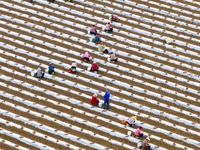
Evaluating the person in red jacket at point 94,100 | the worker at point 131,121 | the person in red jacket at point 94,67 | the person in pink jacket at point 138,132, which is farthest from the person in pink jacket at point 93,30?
the person in pink jacket at point 138,132

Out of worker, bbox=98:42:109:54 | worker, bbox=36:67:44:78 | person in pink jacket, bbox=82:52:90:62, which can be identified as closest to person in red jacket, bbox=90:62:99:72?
person in pink jacket, bbox=82:52:90:62

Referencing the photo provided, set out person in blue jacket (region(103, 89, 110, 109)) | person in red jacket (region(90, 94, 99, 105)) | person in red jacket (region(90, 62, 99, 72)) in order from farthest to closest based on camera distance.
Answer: person in red jacket (region(90, 62, 99, 72))
person in red jacket (region(90, 94, 99, 105))
person in blue jacket (region(103, 89, 110, 109))

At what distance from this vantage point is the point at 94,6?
130 ft

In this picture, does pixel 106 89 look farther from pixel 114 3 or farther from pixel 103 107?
pixel 114 3

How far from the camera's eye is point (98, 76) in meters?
33.8

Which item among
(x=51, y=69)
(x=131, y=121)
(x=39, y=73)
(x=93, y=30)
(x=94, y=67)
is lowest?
(x=131, y=121)

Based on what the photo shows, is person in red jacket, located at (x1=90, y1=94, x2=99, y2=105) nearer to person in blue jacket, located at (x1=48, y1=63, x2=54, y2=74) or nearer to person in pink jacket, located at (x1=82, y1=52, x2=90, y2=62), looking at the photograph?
person in blue jacket, located at (x1=48, y1=63, x2=54, y2=74)

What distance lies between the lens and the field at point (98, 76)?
29906 mm

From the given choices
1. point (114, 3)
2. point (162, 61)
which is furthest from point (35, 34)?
point (162, 61)

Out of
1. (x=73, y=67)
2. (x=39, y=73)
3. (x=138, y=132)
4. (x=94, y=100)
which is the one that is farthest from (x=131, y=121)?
(x=39, y=73)

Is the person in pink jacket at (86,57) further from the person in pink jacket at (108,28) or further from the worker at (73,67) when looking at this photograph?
the person in pink jacket at (108,28)

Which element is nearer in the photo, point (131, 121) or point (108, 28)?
point (131, 121)

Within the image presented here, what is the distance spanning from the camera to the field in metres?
29.9

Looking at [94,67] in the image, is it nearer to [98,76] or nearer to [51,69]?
[98,76]
